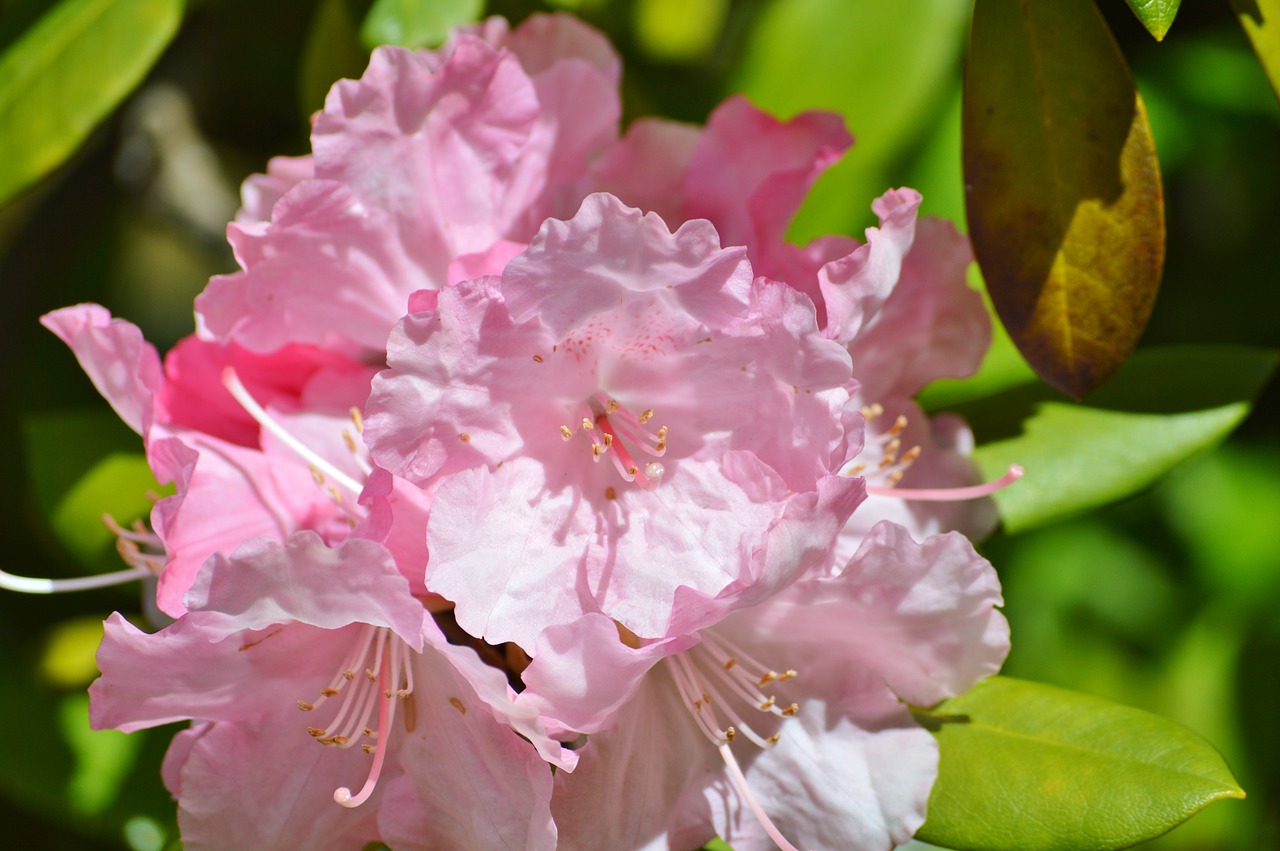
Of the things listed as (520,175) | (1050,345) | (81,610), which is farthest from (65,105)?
(1050,345)

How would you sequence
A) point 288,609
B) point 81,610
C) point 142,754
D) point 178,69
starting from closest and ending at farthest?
point 288,609, point 142,754, point 81,610, point 178,69

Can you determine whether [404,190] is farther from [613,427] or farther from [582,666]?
[582,666]

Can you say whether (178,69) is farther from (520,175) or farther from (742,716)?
(742,716)

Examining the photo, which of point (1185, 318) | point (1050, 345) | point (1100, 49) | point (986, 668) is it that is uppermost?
point (1100, 49)

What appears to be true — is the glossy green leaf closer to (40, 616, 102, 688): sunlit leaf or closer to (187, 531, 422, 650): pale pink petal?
(187, 531, 422, 650): pale pink petal

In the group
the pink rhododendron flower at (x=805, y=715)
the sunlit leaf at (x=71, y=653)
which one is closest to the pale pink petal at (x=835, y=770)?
the pink rhododendron flower at (x=805, y=715)

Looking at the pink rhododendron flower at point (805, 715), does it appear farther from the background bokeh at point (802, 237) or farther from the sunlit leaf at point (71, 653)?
the sunlit leaf at point (71, 653)

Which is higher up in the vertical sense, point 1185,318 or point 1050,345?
point 1050,345
